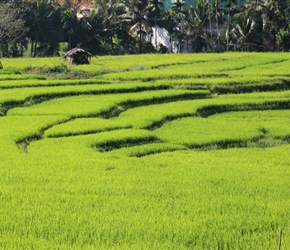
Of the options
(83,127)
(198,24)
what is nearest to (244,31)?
(198,24)

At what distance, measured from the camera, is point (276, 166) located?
9203 millimetres

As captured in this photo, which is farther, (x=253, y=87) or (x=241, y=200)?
(x=253, y=87)

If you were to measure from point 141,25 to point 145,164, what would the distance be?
30.2m

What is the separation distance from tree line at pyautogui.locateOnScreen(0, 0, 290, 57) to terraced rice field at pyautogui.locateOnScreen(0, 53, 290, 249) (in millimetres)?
15171

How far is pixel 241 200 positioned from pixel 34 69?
1771cm

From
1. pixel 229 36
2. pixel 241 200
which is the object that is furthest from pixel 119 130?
pixel 229 36

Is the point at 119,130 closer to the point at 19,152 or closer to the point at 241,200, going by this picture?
Result: the point at 19,152

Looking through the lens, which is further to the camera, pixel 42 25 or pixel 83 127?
pixel 42 25

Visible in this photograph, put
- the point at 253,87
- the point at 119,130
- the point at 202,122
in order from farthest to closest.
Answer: the point at 253,87 → the point at 202,122 → the point at 119,130

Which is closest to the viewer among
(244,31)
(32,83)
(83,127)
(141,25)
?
(83,127)

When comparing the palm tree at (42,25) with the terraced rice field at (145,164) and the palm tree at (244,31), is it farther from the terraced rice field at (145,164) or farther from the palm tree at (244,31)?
the terraced rice field at (145,164)

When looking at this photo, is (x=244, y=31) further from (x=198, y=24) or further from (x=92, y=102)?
(x=92, y=102)

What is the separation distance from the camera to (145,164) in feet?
29.6

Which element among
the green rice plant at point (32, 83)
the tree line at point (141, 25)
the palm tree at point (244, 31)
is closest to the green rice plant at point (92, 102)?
the green rice plant at point (32, 83)
